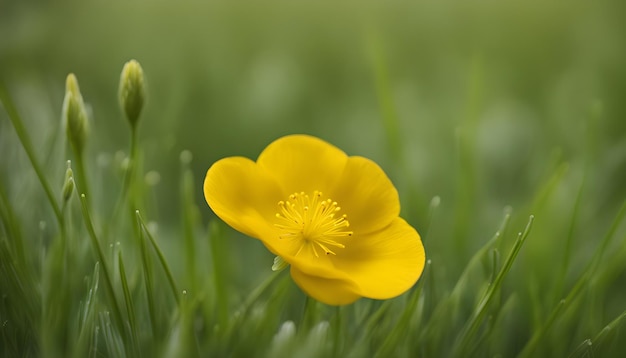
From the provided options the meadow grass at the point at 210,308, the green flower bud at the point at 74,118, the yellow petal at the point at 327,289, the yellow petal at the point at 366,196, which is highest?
the green flower bud at the point at 74,118

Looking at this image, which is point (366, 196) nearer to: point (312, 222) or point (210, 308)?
point (312, 222)

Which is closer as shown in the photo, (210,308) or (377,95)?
(210,308)

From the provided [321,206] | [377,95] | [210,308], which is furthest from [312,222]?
[377,95]

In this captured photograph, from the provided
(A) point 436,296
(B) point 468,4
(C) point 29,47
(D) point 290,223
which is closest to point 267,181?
(D) point 290,223

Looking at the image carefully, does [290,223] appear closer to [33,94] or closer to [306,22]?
[33,94]

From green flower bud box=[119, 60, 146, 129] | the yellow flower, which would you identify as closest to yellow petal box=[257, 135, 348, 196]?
the yellow flower

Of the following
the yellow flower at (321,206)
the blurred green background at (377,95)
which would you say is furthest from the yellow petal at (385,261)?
the blurred green background at (377,95)

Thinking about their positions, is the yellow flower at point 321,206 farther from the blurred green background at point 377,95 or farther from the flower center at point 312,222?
the blurred green background at point 377,95
